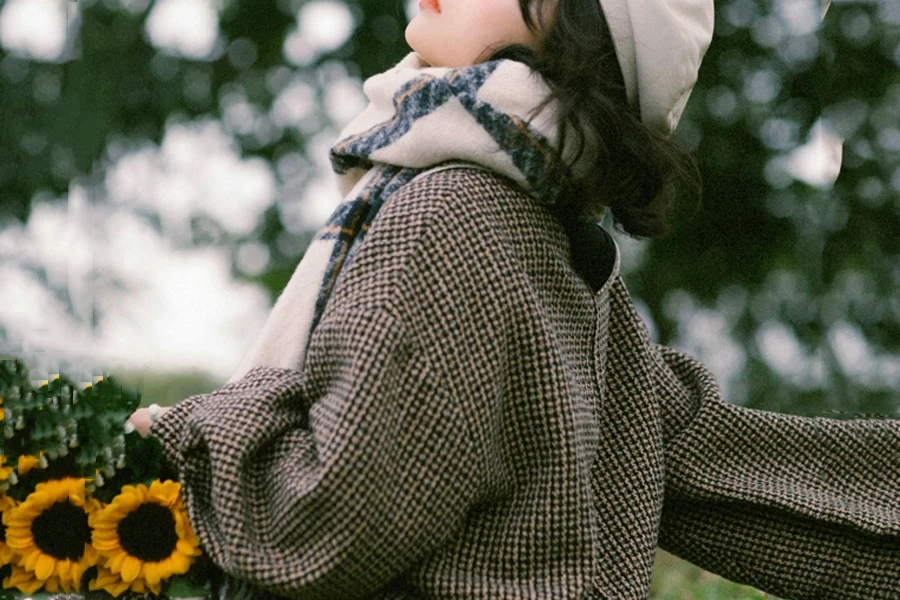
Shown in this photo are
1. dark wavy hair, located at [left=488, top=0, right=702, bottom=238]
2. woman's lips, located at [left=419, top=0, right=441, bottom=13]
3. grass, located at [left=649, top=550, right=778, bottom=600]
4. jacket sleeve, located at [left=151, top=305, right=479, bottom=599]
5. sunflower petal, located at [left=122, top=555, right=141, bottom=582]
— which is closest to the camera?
jacket sleeve, located at [left=151, top=305, right=479, bottom=599]

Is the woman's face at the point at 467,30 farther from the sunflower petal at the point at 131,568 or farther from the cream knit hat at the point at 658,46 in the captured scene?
the sunflower petal at the point at 131,568

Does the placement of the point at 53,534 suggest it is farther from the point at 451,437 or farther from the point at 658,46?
the point at 658,46

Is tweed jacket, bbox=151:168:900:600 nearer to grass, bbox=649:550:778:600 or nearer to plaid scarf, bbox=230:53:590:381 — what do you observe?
plaid scarf, bbox=230:53:590:381

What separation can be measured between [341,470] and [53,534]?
411 millimetres

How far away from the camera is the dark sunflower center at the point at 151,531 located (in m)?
1.16

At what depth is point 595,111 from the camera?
1.26 metres

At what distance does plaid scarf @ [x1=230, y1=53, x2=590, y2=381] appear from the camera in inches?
47.8

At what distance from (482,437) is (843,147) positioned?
2792 millimetres

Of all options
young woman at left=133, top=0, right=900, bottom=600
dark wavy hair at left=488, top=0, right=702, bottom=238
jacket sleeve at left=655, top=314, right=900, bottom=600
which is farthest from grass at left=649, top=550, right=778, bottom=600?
dark wavy hair at left=488, top=0, right=702, bottom=238

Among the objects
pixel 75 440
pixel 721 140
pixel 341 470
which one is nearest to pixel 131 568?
pixel 75 440

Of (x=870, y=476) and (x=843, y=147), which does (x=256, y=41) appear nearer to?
(x=843, y=147)

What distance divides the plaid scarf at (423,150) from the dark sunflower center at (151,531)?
21cm

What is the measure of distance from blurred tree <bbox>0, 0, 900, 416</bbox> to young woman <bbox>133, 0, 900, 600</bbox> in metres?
1.91

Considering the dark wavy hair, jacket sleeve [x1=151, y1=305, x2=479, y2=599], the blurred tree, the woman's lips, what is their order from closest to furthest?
jacket sleeve [x1=151, y1=305, x2=479, y2=599] < the dark wavy hair < the woman's lips < the blurred tree
